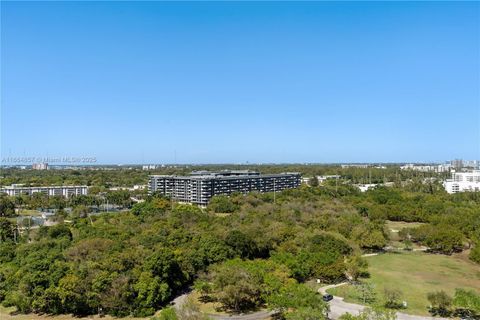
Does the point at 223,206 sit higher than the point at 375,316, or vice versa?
the point at 375,316

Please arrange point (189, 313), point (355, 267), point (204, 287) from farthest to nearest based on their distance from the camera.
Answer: point (355, 267) → point (204, 287) → point (189, 313)

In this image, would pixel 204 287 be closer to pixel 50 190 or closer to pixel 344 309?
pixel 344 309

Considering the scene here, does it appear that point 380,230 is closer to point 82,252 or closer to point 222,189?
point 82,252

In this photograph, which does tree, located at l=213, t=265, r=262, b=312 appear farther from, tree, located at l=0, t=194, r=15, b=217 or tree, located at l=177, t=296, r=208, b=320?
tree, located at l=0, t=194, r=15, b=217

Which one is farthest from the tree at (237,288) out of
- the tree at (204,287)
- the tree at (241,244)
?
the tree at (241,244)

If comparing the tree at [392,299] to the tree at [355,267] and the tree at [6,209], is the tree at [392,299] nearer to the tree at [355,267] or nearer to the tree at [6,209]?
the tree at [355,267]

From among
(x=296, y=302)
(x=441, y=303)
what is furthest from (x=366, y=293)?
(x=296, y=302)
